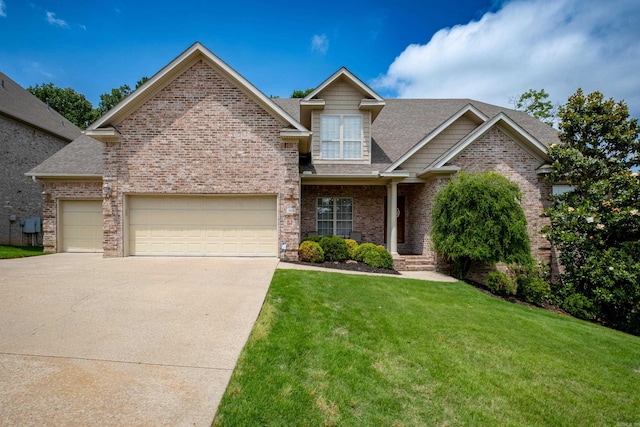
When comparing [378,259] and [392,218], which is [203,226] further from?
[392,218]

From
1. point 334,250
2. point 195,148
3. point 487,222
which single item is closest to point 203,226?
point 195,148

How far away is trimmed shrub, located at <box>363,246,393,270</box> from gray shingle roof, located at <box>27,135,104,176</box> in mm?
10938

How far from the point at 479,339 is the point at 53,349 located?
20.0 feet

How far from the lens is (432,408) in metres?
3.07

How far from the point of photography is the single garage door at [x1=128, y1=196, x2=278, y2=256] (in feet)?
34.7

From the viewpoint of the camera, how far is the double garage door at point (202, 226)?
10.6 m

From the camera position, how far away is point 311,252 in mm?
10172

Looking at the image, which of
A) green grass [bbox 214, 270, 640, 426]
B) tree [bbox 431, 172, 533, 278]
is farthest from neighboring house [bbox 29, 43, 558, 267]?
green grass [bbox 214, 270, 640, 426]

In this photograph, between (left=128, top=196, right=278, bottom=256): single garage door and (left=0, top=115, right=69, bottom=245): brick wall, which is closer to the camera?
(left=128, top=196, right=278, bottom=256): single garage door

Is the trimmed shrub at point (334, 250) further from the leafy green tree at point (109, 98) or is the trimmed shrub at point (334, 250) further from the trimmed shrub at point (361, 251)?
the leafy green tree at point (109, 98)

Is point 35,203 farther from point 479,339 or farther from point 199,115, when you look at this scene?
point 479,339

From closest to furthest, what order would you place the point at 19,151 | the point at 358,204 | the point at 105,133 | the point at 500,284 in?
1. the point at 500,284
2. the point at 105,133
3. the point at 358,204
4. the point at 19,151

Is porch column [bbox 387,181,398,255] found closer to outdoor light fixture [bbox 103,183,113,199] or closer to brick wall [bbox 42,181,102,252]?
outdoor light fixture [bbox 103,183,113,199]

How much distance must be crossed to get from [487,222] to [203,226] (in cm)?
942
